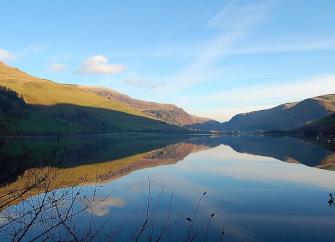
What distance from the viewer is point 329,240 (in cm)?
2461

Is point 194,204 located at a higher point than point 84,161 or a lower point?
lower

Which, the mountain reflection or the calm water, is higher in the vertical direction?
the mountain reflection

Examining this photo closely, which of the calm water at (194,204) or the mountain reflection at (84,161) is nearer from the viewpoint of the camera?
the mountain reflection at (84,161)

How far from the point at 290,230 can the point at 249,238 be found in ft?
12.7

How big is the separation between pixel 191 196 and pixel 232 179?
15.6 metres

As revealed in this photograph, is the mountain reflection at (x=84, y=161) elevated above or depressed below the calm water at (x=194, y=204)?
above

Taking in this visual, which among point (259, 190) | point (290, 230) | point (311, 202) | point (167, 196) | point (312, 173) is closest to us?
point (290, 230)

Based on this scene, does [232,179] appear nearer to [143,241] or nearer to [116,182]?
[116,182]

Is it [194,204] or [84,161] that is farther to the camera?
[84,161]

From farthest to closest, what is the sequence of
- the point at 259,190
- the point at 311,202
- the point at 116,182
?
the point at 116,182 → the point at 259,190 → the point at 311,202

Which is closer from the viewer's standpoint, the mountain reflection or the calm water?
the mountain reflection

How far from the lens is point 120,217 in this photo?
3002 centimetres

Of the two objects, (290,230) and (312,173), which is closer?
(290,230)

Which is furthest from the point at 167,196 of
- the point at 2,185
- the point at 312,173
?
the point at 312,173
